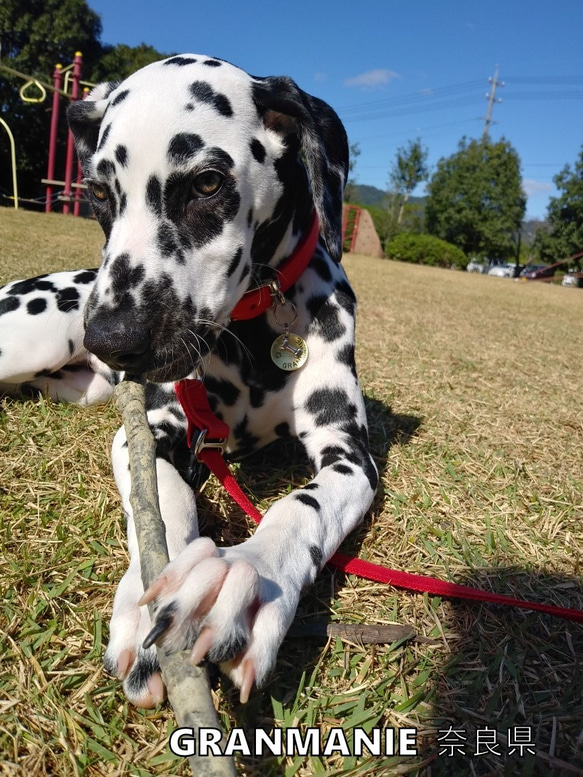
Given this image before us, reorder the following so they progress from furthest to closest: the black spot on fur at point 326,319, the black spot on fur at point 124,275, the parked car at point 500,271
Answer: the parked car at point 500,271 → the black spot on fur at point 326,319 → the black spot on fur at point 124,275

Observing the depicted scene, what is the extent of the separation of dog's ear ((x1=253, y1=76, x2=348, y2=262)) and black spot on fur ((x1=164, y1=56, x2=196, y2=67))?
247 millimetres

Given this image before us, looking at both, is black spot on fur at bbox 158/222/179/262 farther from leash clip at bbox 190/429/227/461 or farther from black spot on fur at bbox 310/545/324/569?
black spot on fur at bbox 310/545/324/569

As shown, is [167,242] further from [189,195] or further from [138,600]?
[138,600]

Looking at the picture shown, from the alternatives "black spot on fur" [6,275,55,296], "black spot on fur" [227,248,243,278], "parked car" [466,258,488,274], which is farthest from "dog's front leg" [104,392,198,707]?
"parked car" [466,258,488,274]

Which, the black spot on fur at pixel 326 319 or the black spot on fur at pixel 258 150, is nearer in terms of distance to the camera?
the black spot on fur at pixel 258 150

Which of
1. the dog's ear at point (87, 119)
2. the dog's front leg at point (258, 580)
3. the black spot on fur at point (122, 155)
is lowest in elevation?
the dog's front leg at point (258, 580)

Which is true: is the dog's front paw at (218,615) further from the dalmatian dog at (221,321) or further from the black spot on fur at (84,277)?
the black spot on fur at (84,277)

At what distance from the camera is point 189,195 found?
6.33ft

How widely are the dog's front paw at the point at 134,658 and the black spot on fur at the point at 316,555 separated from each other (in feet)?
1.62

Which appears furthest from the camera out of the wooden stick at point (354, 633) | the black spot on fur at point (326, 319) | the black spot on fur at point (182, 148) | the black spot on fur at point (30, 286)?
the black spot on fur at point (30, 286)

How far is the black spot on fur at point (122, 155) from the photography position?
1915 mm

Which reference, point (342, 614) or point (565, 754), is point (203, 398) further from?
point (565, 754)

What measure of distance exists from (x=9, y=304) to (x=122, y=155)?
1511mm

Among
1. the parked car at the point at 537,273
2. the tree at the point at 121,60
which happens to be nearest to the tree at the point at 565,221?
the parked car at the point at 537,273
